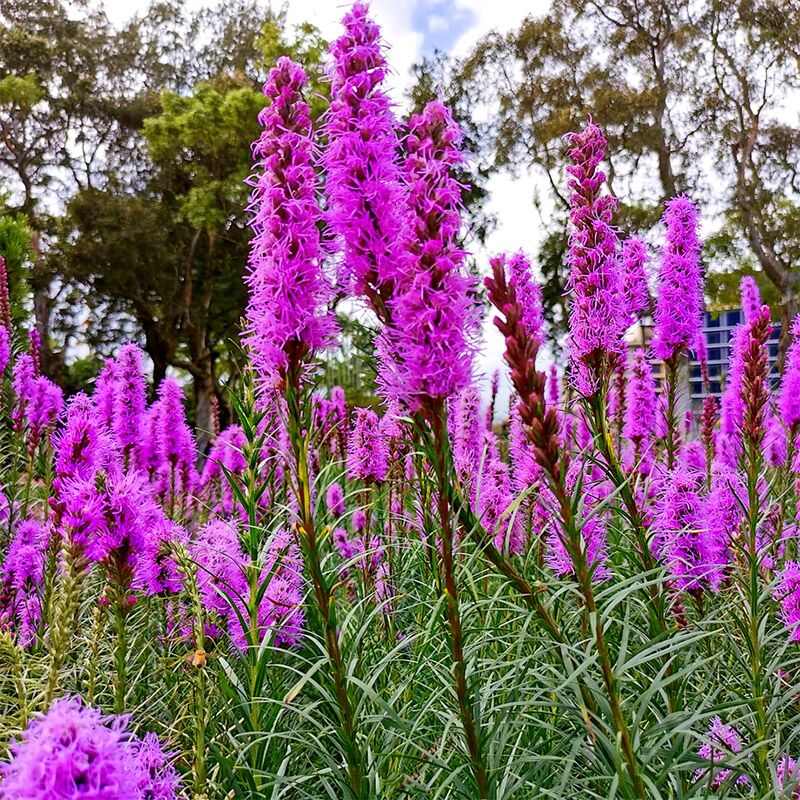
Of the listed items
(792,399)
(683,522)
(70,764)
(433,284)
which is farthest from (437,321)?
(792,399)

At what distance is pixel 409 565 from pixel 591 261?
211 cm

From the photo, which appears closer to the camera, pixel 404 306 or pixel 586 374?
pixel 404 306

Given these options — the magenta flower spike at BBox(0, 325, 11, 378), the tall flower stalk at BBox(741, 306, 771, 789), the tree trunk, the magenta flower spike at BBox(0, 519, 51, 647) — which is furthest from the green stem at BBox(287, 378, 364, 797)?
the tree trunk

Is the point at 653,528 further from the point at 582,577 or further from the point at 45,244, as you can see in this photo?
the point at 45,244

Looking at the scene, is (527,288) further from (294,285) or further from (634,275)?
(294,285)

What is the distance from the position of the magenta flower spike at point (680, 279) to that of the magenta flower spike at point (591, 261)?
81 cm

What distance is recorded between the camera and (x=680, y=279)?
152 inches

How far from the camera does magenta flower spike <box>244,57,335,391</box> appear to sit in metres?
2.14

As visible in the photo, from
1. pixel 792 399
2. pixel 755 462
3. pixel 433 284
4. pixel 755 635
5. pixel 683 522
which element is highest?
pixel 433 284

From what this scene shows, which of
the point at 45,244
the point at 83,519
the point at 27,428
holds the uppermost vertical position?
the point at 45,244

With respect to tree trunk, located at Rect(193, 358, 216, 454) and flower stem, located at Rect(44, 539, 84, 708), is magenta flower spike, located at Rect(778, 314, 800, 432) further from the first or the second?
tree trunk, located at Rect(193, 358, 216, 454)

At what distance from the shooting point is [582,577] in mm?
1986

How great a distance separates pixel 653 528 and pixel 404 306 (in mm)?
1826

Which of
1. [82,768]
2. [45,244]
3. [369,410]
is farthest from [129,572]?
[45,244]
